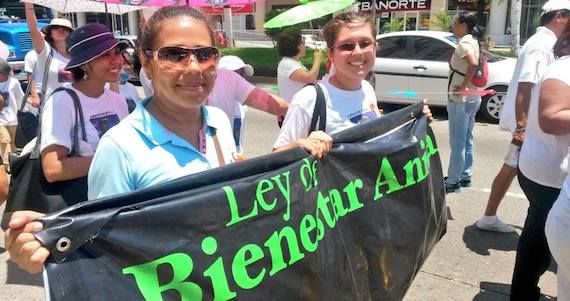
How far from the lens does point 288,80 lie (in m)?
4.84

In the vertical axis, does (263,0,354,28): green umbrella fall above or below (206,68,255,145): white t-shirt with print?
above

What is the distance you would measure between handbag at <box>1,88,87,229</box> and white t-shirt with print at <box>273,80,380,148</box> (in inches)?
41.5

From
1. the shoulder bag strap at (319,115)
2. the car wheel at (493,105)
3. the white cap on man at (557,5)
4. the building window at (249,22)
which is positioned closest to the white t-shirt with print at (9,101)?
the shoulder bag strap at (319,115)

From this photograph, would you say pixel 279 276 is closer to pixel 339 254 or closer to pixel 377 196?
pixel 339 254

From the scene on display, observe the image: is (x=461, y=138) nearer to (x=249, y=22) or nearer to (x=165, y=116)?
(x=165, y=116)

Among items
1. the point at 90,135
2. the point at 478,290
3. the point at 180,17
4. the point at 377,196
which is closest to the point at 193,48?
the point at 180,17

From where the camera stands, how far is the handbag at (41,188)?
8.82ft

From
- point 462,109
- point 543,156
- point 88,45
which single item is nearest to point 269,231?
point 543,156

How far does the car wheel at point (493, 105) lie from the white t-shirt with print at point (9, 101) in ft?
24.2

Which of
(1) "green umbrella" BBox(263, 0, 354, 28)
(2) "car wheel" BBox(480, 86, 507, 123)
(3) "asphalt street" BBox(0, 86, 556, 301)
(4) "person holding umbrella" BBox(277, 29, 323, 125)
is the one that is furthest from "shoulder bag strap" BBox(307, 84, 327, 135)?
(2) "car wheel" BBox(480, 86, 507, 123)

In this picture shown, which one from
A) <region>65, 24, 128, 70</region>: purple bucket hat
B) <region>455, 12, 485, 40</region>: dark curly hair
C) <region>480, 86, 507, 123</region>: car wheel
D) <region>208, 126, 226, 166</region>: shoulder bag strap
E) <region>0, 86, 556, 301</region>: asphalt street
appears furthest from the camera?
<region>480, 86, 507, 123</region>: car wheel

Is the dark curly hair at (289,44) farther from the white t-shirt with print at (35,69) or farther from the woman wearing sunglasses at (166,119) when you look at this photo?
the woman wearing sunglasses at (166,119)

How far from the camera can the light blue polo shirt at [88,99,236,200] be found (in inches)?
61.7

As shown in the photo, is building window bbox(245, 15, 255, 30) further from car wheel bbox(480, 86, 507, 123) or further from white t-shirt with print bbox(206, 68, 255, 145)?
white t-shirt with print bbox(206, 68, 255, 145)
